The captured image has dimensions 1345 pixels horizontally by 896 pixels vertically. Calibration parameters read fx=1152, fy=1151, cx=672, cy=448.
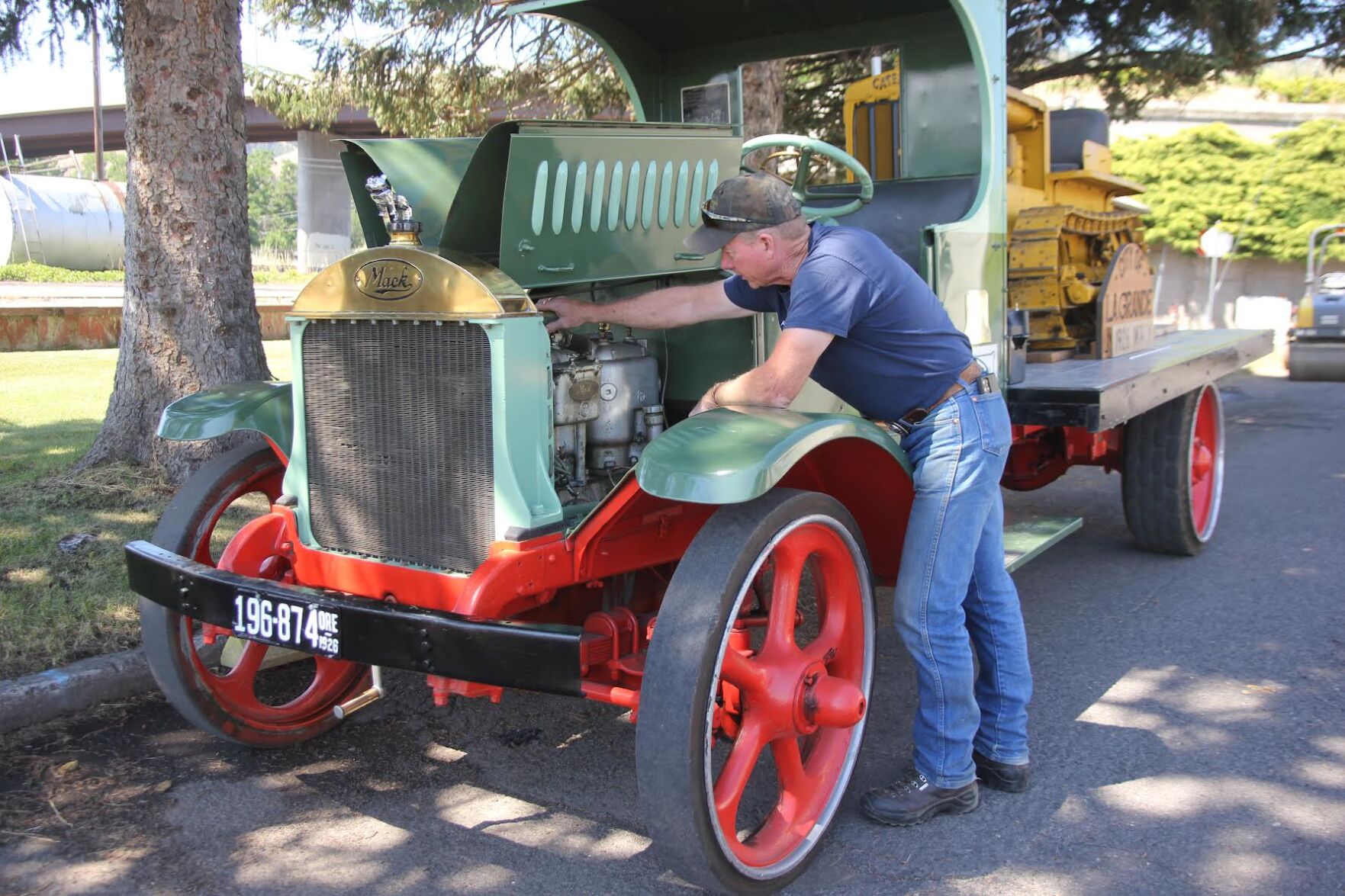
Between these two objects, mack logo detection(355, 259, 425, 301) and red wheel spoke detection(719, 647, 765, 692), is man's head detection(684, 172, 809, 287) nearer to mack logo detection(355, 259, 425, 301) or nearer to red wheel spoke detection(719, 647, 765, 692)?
mack logo detection(355, 259, 425, 301)

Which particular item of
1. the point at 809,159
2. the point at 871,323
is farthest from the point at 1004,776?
the point at 809,159

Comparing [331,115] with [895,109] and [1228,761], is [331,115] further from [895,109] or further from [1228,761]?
[1228,761]

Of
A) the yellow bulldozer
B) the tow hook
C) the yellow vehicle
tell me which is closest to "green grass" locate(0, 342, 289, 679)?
the tow hook

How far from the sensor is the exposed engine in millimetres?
3312

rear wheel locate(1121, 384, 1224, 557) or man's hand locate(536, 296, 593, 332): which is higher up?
man's hand locate(536, 296, 593, 332)

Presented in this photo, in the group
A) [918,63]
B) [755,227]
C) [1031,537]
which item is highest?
[918,63]

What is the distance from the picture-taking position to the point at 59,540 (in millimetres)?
5270

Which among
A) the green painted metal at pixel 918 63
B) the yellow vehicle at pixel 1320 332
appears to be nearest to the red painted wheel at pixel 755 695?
the green painted metal at pixel 918 63

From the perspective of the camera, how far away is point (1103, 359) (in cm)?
574

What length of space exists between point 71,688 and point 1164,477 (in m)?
4.81

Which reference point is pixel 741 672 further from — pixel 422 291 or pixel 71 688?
pixel 71 688

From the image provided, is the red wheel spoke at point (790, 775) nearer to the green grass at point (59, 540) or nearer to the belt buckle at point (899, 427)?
the belt buckle at point (899, 427)

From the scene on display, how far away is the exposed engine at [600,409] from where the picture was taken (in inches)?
130

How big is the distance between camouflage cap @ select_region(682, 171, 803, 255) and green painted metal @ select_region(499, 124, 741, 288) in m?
0.35
